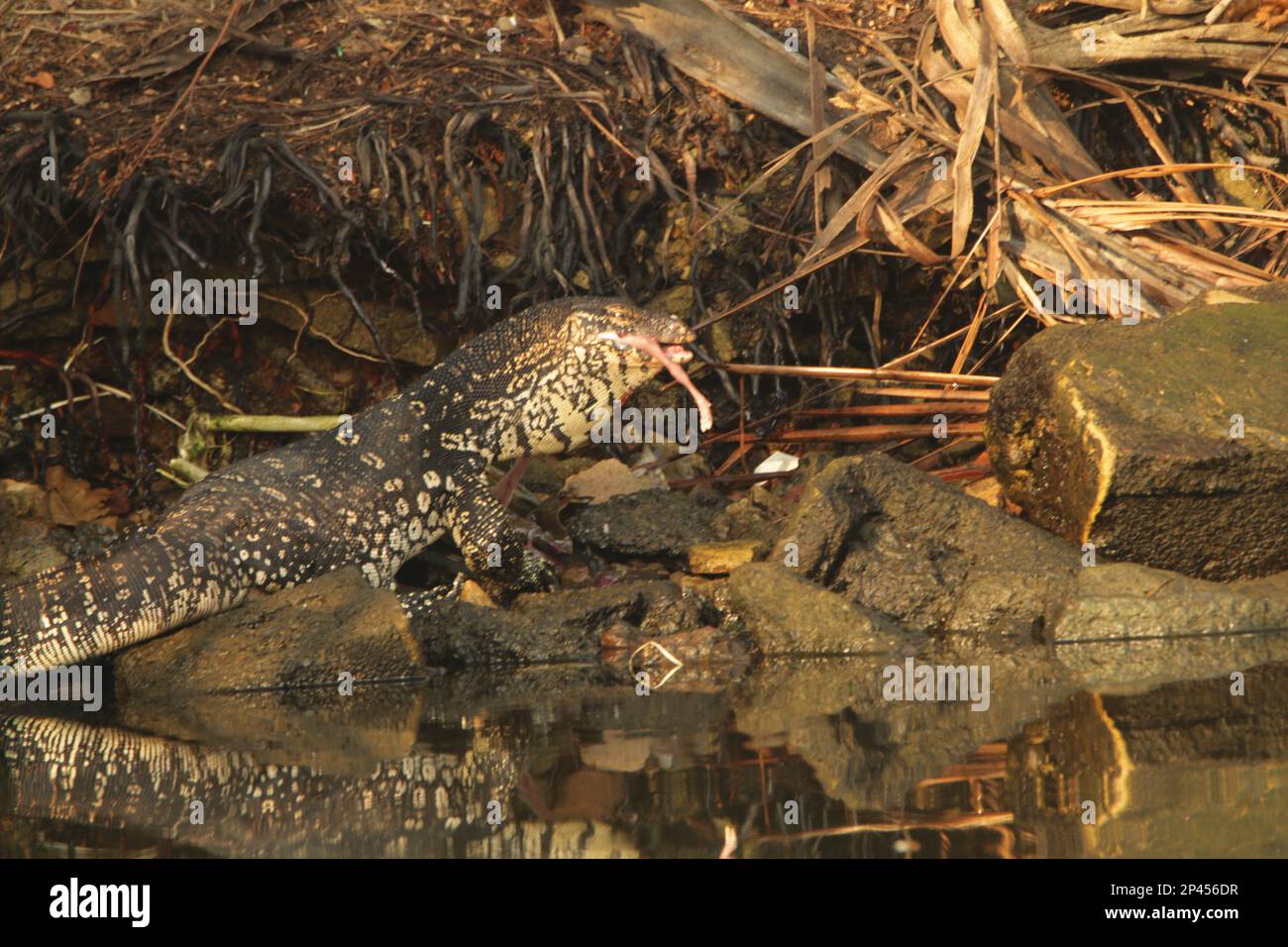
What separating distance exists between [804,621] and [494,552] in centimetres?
157

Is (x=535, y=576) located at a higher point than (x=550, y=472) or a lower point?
lower

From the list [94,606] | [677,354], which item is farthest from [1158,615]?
[94,606]

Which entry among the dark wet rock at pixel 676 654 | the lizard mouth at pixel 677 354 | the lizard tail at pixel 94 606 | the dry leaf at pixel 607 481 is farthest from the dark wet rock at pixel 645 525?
the lizard tail at pixel 94 606

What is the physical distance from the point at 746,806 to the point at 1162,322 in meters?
4.03

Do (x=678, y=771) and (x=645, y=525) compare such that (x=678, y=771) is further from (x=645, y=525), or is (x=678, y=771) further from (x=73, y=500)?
(x=73, y=500)

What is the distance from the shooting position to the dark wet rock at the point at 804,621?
6266mm

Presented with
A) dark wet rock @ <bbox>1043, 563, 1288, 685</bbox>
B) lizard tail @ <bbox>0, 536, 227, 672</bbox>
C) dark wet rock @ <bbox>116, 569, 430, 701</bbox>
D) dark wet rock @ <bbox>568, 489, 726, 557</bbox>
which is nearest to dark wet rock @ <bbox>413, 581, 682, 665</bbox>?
dark wet rock @ <bbox>116, 569, 430, 701</bbox>

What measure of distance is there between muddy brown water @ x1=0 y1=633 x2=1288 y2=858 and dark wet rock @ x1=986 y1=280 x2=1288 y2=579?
2.61 ft

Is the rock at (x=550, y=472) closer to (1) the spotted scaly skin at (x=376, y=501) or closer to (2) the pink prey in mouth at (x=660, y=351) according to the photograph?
(1) the spotted scaly skin at (x=376, y=501)

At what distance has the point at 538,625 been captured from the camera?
6.48 metres

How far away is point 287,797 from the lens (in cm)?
425

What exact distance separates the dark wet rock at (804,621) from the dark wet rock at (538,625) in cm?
39

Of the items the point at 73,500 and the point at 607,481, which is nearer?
the point at 607,481
